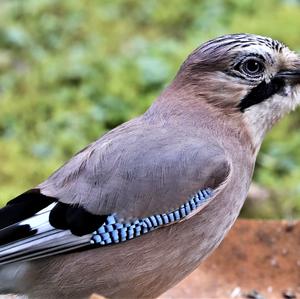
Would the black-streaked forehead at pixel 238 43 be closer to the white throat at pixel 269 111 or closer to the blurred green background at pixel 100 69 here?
the white throat at pixel 269 111

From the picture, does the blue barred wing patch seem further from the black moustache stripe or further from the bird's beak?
the bird's beak

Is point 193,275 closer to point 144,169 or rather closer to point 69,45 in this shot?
point 144,169

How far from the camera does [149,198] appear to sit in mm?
3922

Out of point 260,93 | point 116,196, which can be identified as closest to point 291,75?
point 260,93

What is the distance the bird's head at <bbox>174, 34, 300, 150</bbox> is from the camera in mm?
4168

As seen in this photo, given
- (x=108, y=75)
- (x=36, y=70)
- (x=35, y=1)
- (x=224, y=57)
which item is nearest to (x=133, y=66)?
(x=108, y=75)

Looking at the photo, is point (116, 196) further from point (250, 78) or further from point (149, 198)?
point (250, 78)

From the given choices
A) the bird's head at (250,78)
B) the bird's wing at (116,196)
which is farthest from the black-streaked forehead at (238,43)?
the bird's wing at (116,196)

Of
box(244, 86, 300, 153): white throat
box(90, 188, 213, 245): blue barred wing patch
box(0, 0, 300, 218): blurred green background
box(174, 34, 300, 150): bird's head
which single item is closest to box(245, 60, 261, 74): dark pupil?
box(174, 34, 300, 150): bird's head

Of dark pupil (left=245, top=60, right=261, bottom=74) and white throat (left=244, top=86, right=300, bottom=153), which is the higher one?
dark pupil (left=245, top=60, right=261, bottom=74)

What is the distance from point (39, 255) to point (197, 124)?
941 mm

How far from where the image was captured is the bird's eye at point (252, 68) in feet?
13.7

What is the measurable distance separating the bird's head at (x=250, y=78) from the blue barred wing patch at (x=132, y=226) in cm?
56

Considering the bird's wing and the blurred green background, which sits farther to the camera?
the blurred green background
